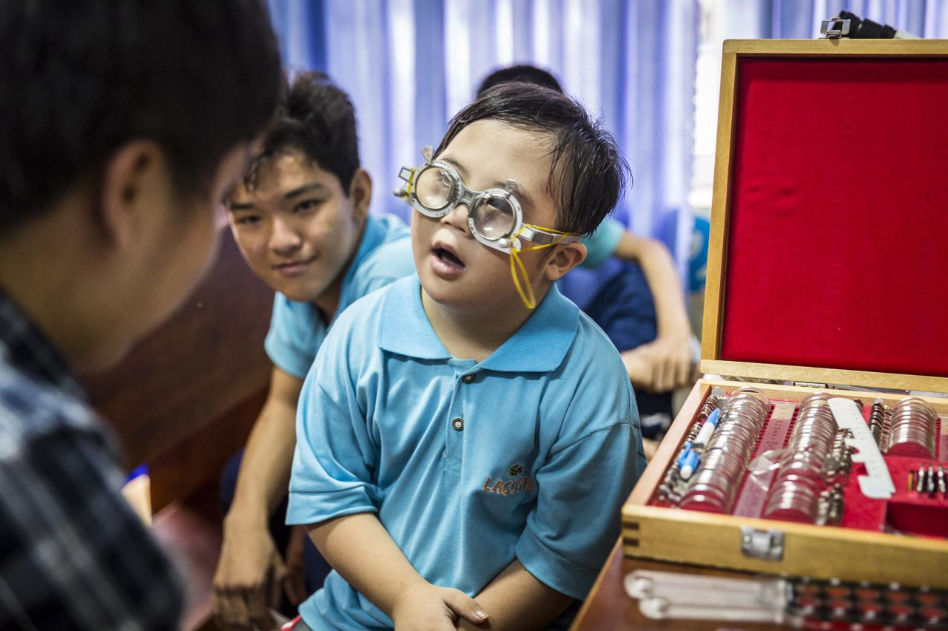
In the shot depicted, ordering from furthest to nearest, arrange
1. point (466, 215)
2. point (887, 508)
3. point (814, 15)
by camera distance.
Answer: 1. point (814, 15)
2. point (466, 215)
3. point (887, 508)

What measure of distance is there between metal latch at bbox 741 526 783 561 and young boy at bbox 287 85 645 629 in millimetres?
235

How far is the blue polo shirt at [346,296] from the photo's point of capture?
1435 mm

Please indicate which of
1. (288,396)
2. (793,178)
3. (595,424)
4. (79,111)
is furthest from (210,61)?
(288,396)

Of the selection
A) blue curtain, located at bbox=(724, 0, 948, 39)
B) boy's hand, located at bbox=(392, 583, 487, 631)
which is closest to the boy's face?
boy's hand, located at bbox=(392, 583, 487, 631)

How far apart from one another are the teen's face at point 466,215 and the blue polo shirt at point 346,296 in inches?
16.3

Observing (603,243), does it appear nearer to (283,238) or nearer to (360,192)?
(360,192)

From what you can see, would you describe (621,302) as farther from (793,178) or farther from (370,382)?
(370,382)

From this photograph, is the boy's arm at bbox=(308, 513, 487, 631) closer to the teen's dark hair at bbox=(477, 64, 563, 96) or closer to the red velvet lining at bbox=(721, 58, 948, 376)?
the red velvet lining at bbox=(721, 58, 948, 376)

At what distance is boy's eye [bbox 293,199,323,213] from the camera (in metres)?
1.45

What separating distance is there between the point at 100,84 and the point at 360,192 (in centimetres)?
105

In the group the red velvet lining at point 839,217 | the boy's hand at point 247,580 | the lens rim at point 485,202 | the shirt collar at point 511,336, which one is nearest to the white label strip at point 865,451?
the red velvet lining at point 839,217

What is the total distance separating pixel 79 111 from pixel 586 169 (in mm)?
615

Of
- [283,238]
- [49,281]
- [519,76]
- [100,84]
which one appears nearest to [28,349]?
[49,281]

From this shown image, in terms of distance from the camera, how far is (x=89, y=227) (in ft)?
1.84
